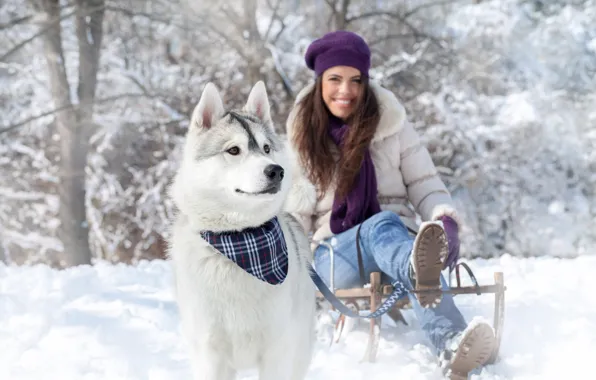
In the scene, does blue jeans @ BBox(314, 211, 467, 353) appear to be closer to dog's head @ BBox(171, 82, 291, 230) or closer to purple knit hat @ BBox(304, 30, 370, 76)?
dog's head @ BBox(171, 82, 291, 230)

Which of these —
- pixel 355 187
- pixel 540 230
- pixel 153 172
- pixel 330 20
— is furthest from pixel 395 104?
pixel 540 230

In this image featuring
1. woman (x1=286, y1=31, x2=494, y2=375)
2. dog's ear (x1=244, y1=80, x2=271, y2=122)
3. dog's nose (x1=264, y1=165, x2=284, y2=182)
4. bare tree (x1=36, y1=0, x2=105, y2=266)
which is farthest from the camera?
bare tree (x1=36, y1=0, x2=105, y2=266)

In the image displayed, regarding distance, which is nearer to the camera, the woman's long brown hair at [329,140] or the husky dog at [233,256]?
the husky dog at [233,256]

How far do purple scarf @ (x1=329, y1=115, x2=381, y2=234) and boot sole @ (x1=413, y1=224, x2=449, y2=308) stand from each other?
0.70 metres

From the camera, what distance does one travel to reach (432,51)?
10.2m

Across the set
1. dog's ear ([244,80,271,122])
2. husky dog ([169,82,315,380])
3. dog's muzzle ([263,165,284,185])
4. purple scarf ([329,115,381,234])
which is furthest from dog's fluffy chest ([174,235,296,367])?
purple scarf ([329,115,381,234])

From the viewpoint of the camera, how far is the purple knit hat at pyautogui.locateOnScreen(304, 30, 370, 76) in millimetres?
2975

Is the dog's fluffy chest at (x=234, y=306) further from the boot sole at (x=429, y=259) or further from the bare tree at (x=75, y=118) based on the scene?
the bare tree at (x=75, y=118)

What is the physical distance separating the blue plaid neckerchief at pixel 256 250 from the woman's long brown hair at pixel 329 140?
1.06 m

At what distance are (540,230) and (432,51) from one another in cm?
404

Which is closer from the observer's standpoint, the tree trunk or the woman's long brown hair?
the woman's long brown hair

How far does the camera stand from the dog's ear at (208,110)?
196 cm

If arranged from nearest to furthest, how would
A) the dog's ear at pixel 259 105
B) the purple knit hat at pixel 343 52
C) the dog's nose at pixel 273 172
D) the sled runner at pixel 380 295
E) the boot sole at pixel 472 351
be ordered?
the dog's nose at pixel 273 172 < the dog's ear at pixel 259 105 < the boot sole at pixel 472 351 < the sled runner at pixel 380 295 < the purple knit hat at pixel 343 52

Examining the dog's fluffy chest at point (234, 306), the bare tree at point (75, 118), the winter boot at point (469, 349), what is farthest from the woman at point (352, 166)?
the bare tree at point (75, 118)
